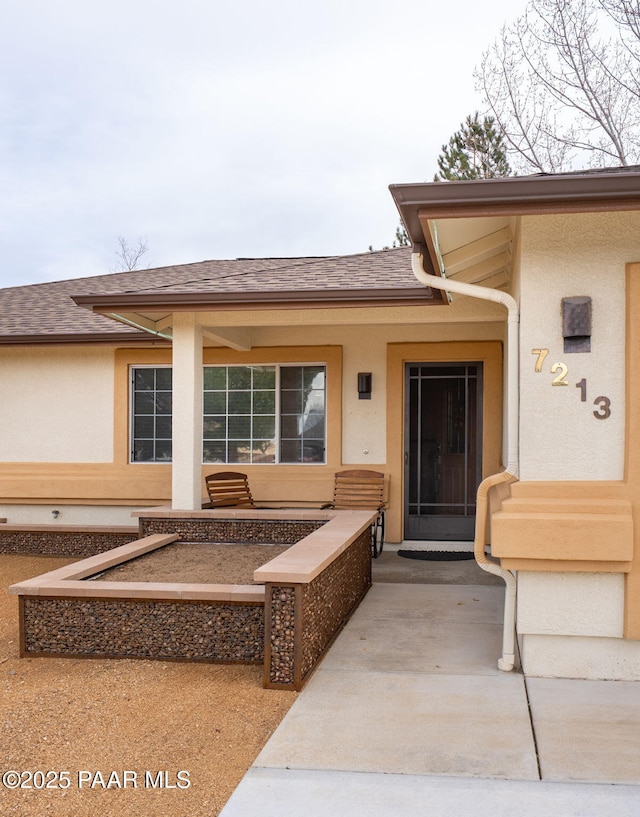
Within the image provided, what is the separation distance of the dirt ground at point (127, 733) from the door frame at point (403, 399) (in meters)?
4.74

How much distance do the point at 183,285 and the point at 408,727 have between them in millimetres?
5536

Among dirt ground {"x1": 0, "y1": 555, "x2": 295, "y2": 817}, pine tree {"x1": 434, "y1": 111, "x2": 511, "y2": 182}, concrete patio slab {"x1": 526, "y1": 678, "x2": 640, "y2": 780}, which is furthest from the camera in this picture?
pine tree {"x1": 434, "y1": 111, "x2": 511, "y2": 182}

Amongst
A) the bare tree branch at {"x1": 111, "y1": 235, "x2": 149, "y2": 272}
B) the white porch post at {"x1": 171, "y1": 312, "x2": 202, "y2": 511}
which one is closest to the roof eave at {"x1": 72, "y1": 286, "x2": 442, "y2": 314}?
the white porch post at {"x1": 171, "y1": 312, "x2": 202, "y2": 511}

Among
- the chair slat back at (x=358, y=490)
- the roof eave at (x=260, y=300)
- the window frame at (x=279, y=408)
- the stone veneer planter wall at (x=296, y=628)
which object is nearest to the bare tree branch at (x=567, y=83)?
the window frame at (x=279, y=408)

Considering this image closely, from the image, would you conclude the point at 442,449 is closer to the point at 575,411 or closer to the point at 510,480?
the point at 510,480

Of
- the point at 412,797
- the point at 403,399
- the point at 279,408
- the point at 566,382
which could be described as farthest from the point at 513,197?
the point at 279,408

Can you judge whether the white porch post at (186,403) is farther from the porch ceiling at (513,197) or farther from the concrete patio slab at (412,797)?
the concrete patio slab at (412,797)

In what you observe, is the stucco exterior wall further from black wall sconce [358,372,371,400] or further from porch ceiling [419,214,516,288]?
black wall sconce [358,372,371,400]

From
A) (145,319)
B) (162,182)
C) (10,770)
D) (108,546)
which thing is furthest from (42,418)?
(162,182)

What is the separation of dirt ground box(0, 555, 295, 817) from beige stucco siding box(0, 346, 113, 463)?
5326 mm

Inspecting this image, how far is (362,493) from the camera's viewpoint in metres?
9.34

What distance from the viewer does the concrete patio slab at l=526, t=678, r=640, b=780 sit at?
3.54m

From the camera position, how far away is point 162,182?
142ft

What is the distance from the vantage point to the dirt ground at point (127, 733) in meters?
3.35
